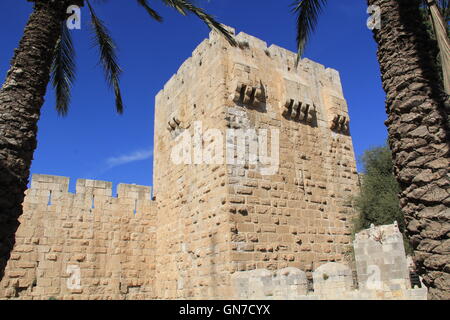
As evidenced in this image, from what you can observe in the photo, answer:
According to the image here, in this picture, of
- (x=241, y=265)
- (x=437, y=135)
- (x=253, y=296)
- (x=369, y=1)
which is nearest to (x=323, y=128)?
(x=241, y=265)

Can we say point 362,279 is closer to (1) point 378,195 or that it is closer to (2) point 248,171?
(2) point 248,171

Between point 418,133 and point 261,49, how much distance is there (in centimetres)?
560

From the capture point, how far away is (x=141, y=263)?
8906 millimetres

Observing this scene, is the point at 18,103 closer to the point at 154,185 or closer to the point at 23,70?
the point at 23,70

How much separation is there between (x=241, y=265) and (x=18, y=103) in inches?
157

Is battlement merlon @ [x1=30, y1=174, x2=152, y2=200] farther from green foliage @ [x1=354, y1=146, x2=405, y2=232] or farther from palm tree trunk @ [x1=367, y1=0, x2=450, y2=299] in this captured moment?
palm tree trunk @ [x1=367, y1=0, x2=450, y2=299]

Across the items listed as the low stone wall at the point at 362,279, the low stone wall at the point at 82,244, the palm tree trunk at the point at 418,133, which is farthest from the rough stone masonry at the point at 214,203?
the palm tree trunk at the point at 418,133

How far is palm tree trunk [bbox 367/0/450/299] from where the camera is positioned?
2.80 metres

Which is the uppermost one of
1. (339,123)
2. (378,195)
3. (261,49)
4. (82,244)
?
(261,49)

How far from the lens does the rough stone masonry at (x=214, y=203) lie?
6.74 m

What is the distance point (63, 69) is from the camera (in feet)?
21.0

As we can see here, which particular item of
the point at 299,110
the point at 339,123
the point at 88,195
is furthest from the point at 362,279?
the point at 88,195

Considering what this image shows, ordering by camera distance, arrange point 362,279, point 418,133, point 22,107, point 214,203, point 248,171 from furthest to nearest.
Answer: point 248,171 → point 214,203 → point 362,279 → point 22,107 → point 418,133

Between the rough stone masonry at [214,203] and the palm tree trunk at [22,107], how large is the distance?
11.2ft
